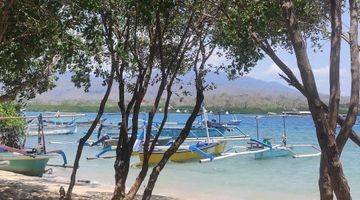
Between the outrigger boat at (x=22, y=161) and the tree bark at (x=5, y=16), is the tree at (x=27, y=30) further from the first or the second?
the outrigger boat at (x=22, y=161)

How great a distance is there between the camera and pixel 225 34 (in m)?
7.80

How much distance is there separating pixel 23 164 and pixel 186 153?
10.1 m

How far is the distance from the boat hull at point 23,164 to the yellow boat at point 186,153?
6.49m

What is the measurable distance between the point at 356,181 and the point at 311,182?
1.97m

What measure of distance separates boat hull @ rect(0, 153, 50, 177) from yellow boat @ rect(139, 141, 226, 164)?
6.49 m

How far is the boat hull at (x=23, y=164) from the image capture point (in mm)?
19172

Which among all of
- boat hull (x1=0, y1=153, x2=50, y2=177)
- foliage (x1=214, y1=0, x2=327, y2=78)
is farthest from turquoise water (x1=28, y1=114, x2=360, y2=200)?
foliage (x1=214, y1=0, x2=327, y2=78)

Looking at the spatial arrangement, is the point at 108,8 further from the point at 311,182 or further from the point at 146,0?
the point at 311,182

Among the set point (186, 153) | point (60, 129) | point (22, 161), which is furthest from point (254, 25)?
point (60, 129)

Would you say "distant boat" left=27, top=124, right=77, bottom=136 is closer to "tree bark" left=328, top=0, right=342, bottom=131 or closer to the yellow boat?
the yellow boat

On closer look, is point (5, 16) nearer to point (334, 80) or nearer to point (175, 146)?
point (175, 146)

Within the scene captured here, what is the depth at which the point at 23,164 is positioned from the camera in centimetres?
1981

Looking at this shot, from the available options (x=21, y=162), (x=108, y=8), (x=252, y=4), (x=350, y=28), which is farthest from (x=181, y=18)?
(x=21, y=162)

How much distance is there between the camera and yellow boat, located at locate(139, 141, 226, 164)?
26.2 meters
